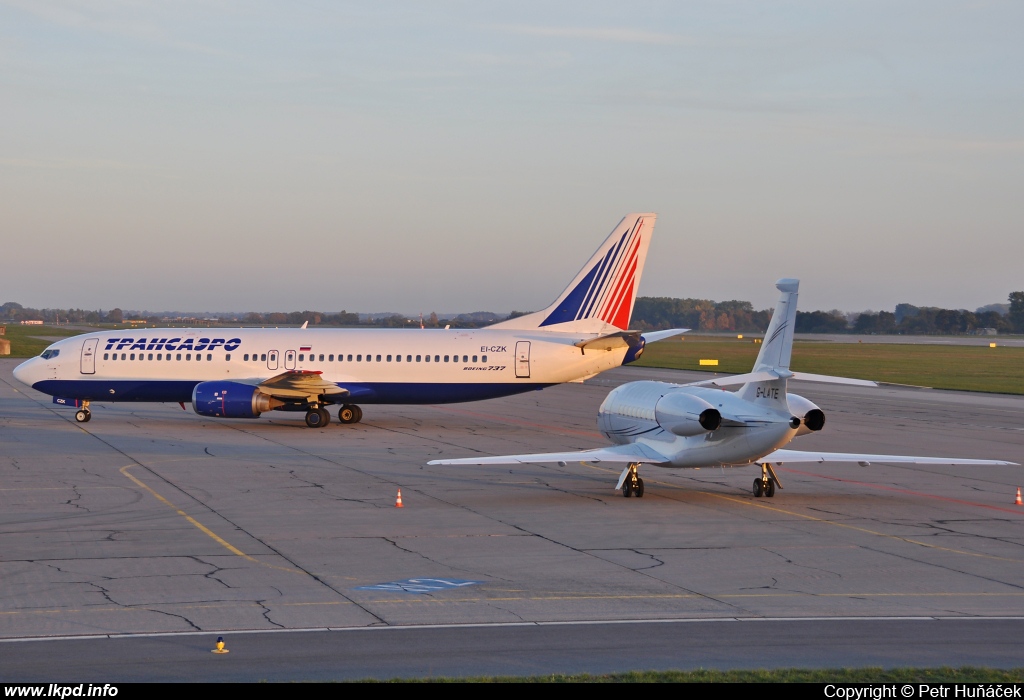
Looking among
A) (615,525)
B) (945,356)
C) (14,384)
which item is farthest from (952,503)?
(945,356)

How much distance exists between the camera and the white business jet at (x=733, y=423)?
22.7 metres

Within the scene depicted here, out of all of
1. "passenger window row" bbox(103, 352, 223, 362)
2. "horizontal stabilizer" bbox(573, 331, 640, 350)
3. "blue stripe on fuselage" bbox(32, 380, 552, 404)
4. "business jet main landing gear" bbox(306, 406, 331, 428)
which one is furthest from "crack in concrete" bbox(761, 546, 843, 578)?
"passenger window row" bbox(103, 352, 223, 362)

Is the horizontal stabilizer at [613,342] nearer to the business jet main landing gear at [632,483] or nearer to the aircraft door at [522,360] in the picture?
the aircraft door at [522,360]

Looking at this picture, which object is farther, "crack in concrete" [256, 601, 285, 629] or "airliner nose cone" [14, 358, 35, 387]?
"airliner nose cone" [14, 358, 35, 387]

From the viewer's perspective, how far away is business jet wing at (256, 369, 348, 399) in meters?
41.8

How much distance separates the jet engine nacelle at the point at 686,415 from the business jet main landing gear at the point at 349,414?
851 inches

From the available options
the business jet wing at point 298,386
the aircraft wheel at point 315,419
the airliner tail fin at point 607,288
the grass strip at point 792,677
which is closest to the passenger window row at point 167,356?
the business jet wing at point 298,386

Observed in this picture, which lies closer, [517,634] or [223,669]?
[223,669]

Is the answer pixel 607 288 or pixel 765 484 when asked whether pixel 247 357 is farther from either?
pixel 765 484

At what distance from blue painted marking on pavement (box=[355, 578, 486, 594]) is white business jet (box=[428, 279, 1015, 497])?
5.50 m

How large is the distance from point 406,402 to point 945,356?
78.2 metres

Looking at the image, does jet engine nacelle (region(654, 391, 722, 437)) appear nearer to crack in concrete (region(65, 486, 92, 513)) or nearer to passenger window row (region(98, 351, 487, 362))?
crack in concrete (region(65, 486, 92, 513))
